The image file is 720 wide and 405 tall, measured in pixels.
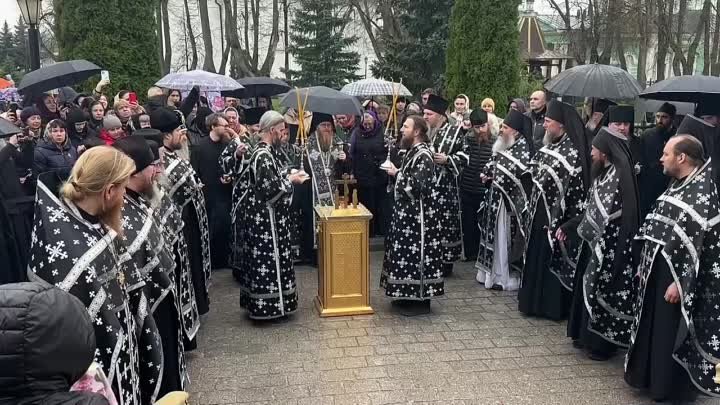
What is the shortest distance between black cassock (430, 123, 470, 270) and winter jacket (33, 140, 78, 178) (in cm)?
418

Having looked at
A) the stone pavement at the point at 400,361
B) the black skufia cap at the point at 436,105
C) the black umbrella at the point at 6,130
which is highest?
the black skufia cap at the point at 436,105

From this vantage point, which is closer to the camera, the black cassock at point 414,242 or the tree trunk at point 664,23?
the black cassock at point 414,242

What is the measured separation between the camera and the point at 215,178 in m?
8.30

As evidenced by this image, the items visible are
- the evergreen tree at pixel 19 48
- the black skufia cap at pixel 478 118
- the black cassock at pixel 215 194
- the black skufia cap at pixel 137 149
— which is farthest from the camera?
the evergreen tree at pixel 19 48

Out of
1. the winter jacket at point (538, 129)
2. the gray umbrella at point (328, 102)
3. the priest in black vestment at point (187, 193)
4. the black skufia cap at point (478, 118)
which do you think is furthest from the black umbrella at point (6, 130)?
the winter jacket at point (538, 129)

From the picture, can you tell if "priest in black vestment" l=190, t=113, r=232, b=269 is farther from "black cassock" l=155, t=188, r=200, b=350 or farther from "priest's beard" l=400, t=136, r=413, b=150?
"black cassock" l=155, t=188, r=200, b=350

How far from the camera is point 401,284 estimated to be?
6.85m

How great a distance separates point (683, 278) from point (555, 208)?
1925mm

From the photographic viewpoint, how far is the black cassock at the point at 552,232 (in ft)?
20.8

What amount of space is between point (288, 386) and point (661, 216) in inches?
127

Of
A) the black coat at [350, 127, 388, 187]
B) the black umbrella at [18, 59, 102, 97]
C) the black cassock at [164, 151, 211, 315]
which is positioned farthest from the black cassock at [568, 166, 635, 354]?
the black umbrella at [18, 59, 102, 97]

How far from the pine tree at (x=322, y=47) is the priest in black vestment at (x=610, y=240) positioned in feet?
68.1

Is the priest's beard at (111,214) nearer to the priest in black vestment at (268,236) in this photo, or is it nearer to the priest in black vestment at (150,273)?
the priest in black vestment at (150,273)

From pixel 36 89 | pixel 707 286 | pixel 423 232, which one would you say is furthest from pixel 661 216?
pixel 36 89
